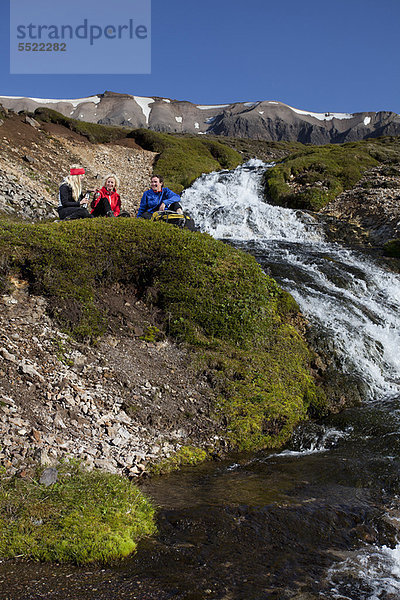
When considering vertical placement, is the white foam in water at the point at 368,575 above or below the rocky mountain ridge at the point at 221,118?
below

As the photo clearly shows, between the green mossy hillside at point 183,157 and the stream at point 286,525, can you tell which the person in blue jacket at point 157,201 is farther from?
the green mossy hillside at point 183,157

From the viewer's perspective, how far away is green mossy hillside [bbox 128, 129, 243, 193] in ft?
109

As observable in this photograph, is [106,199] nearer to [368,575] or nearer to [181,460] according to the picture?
[181,460]

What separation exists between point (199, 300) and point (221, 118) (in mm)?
169431

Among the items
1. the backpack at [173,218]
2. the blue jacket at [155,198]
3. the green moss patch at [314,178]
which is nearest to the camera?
the backpack at [173,218]

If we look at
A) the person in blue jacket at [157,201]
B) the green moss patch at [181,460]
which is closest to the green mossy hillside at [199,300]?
the green moss patch at [181,460]

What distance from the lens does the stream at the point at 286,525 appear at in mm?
3736

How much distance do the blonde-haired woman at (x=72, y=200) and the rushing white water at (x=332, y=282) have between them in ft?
20.6

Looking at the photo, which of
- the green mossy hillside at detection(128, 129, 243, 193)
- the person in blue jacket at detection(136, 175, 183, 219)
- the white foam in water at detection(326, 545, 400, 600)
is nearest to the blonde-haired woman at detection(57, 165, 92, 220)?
the person in blue jacket at detection(136, 175, 183, 219)

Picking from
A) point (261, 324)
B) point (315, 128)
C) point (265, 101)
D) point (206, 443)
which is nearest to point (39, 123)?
point (261, 324)

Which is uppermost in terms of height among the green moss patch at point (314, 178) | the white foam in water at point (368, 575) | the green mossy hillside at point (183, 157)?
the green mossy hillside at point (183, 157)

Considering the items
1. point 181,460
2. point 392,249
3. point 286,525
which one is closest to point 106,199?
point 181,460

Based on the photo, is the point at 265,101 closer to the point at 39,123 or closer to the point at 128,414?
the point at 39,123

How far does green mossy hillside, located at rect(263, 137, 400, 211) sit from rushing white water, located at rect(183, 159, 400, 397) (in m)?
3.77
